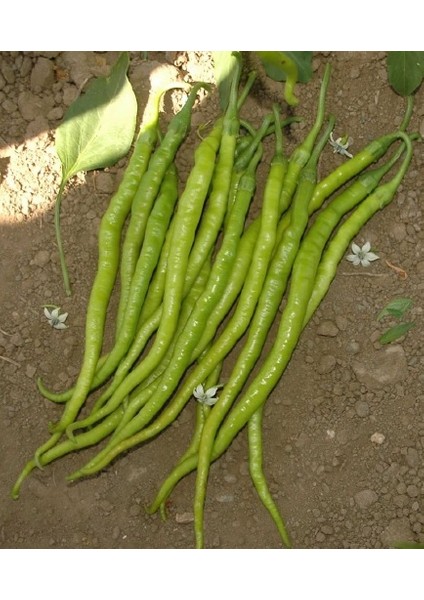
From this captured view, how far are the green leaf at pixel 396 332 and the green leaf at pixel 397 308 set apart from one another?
6 centimetres

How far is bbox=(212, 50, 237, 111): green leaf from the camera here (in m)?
4.01

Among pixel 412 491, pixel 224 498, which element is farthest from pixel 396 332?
pixel 224 498

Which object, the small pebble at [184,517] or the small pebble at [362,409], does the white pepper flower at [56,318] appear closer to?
the small pebble at [184,517]

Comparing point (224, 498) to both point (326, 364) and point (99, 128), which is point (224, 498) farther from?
point (99, 128)

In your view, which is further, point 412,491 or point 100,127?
point 100,127

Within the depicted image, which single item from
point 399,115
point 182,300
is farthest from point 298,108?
point 182,300

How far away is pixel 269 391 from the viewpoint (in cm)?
375

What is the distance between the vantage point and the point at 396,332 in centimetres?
392

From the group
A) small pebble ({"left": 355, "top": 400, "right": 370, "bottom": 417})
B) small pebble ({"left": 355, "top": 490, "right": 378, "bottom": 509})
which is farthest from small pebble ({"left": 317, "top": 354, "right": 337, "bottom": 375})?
small pebble ({"left": 355, "top": 490, "right": 378, "bottom": 509})

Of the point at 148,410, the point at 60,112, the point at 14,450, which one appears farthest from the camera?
the point at 60,112

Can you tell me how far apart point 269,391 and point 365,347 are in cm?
62

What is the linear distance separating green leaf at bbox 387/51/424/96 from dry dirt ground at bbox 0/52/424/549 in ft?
0.40

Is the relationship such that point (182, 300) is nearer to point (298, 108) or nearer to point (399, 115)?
point (298, 108)

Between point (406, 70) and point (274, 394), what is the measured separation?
6.29 feet
